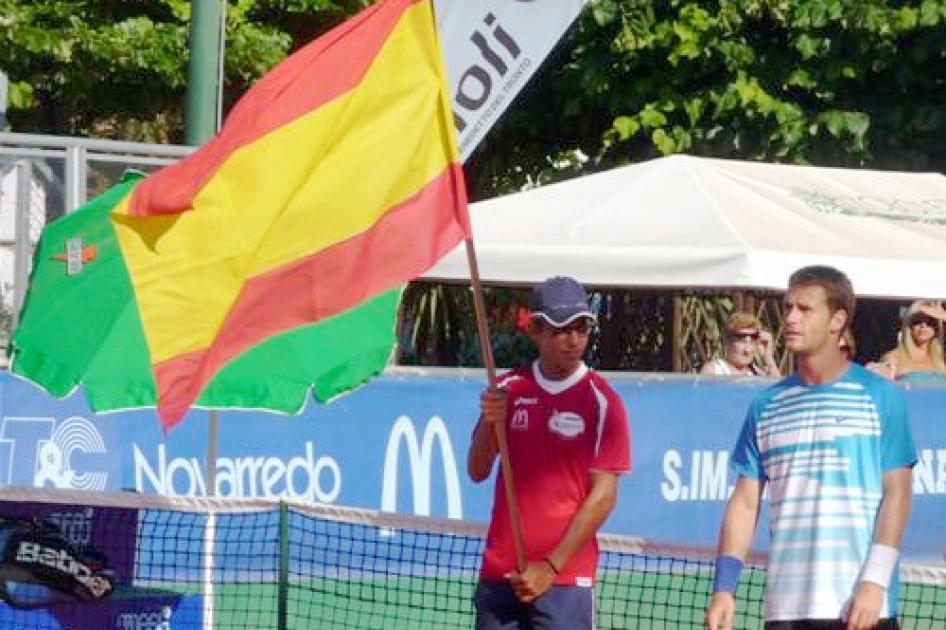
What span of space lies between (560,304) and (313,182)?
0.98 m

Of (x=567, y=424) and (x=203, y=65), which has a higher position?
(x=203, y=65)

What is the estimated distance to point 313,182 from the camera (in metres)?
6.66

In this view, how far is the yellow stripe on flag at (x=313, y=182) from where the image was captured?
261 inches

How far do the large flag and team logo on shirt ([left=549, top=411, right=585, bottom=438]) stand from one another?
0.80 m

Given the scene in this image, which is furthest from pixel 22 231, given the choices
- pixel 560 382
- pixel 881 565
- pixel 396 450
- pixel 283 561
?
pixel 881 565

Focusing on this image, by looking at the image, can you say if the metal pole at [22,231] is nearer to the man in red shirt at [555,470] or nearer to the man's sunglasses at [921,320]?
the man in red shirt at [555,470]

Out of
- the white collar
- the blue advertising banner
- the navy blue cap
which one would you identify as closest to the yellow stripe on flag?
the navy blue cap

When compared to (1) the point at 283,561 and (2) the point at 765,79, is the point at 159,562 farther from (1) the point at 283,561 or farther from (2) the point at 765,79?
(2) the point at 765,79

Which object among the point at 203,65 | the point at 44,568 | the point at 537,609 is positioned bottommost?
the point at 44,568

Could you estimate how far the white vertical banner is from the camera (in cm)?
1170

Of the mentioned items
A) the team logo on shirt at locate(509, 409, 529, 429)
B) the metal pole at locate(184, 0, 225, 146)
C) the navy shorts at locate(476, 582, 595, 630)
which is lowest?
the navy shorts at locate(476, 582, 595, 630)

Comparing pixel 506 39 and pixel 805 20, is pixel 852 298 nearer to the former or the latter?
pixel 506 39

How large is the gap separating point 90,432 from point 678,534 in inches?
140

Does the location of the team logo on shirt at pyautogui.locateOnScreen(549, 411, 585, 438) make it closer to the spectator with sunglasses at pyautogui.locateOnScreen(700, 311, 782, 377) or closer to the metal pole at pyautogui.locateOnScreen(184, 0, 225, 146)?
the metal pole at pyautogui.locateOnScreen(184, 0, 225, 146)
